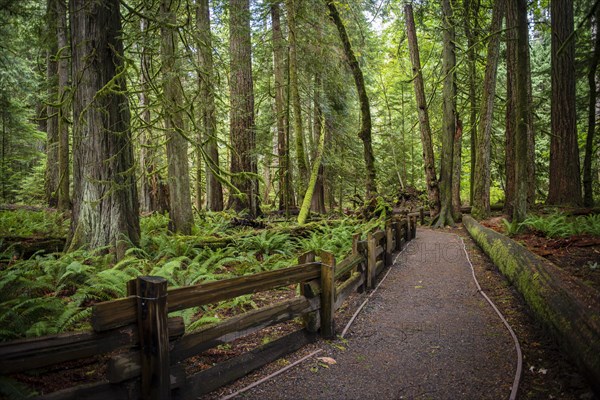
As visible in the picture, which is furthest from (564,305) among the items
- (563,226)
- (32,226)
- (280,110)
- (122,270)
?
(280,110)

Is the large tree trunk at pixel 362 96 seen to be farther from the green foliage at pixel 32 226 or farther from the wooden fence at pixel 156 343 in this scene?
the wooden fence at pixel 156 343

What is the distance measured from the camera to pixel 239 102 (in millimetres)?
12055

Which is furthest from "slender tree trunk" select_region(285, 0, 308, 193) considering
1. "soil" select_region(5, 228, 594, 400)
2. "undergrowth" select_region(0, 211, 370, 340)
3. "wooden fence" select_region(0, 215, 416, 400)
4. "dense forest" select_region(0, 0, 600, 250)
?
"wooden fence" select_region(0, 215, 416, 400)

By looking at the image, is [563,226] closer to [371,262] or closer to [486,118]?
[371,262]

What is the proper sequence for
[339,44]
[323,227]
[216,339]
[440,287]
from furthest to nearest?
1. [339,44]
2. [323,227]
3. [440,287]
4. [216,339]

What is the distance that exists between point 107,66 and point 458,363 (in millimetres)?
7071

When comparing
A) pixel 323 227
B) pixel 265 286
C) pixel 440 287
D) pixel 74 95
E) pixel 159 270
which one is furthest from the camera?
pixel 323 227

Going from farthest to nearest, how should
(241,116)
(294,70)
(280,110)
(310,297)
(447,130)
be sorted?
(447,130) → (280,110) → (241,116) → (294,70) → (310,297)

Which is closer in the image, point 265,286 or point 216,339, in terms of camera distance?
point 216,339

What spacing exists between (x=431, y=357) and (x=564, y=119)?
453 inches

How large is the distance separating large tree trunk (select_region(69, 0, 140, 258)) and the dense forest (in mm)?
25

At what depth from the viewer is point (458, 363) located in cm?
391

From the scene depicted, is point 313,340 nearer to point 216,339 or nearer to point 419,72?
point 216,339

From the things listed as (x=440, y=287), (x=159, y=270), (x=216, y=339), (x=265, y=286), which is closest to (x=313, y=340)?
(x=265, y=286)
